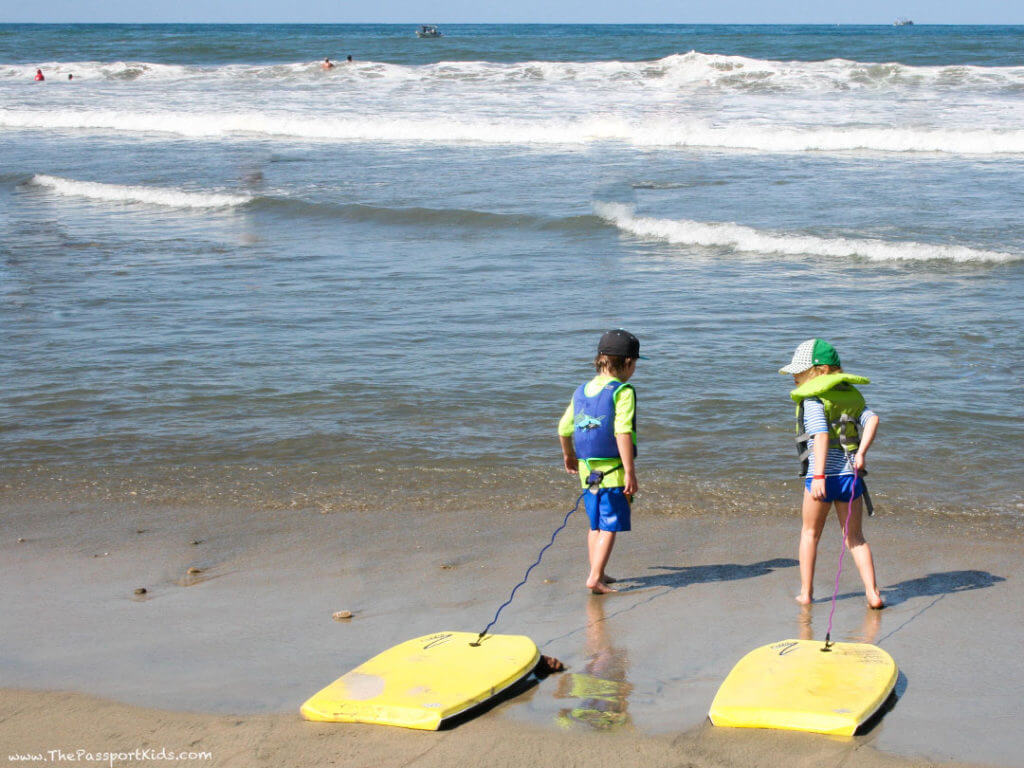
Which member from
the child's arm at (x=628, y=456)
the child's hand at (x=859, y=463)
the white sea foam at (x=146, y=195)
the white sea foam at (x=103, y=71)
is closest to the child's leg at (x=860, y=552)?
the child's hand at (x=859, y=463)

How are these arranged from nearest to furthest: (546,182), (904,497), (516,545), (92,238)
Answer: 1. (516,545)
2. (904,497)
3. (92,238)
4. (546,182)

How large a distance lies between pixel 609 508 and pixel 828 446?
→ 103 centimetres

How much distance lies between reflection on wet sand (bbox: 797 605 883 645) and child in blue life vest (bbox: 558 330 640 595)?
89 centimetres

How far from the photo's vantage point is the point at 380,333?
9750mm

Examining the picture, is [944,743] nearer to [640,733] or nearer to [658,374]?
[640,733]

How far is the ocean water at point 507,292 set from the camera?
6.98m

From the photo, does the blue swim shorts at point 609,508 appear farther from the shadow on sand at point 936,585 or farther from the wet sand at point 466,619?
the shadow on sand at point 936,585

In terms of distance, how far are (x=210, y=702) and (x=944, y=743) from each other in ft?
8.19

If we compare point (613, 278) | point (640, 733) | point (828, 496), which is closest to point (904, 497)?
point (828, 496)

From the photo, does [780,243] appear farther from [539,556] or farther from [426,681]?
[426,681]

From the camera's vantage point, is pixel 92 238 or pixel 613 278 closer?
pixel 613 278

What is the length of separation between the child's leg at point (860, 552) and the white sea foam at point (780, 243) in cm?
836

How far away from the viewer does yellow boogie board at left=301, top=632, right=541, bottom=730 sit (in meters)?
3.59

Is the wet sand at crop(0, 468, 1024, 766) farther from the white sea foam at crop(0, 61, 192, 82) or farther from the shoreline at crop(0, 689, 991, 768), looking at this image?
the white sea foam at crop(0, 61, 192, 82)
